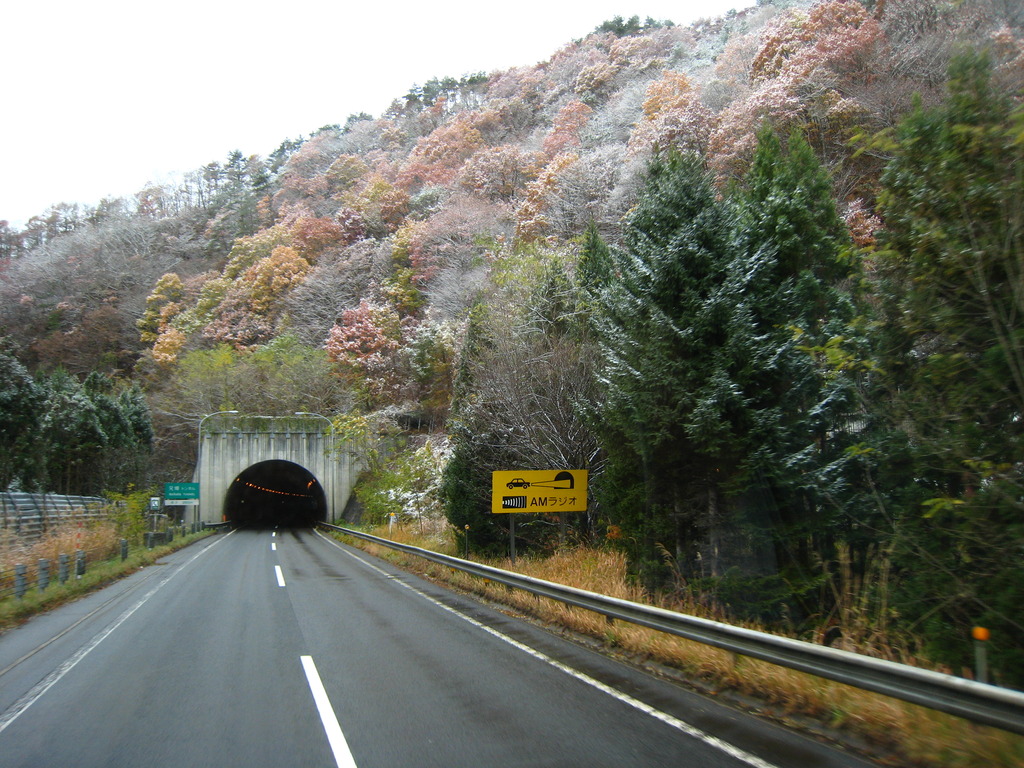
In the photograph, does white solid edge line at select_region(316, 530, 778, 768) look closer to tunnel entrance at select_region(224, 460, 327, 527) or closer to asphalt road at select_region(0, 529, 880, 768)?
asphalt road at select_region(0, 529, 880, 768)

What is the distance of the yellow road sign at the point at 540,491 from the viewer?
47.1 feet

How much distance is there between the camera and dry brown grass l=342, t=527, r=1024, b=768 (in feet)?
14.1

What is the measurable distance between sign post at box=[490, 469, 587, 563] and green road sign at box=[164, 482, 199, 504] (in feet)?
101

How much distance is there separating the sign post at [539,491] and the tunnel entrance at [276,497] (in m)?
32.9

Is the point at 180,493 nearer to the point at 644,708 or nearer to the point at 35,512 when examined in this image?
the point at 35,512

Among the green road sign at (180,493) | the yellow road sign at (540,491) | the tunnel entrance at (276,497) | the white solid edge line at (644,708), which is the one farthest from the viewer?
the tunnel entrance at (276,497)

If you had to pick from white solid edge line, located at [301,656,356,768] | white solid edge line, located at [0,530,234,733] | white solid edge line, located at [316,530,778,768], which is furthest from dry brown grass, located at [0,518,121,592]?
white solid edge line, located at [316,530,778,768]

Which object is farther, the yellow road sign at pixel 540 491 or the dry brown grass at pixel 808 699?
the yellow road sign at pixel 540 491

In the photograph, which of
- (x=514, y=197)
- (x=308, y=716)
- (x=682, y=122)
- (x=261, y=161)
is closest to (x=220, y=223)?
(x=261, y=161)

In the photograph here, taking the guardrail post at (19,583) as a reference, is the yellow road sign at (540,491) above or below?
above

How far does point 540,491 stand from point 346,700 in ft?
27.9

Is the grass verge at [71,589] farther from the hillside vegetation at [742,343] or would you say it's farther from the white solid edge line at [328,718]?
the hillside vegetation at [742,343]

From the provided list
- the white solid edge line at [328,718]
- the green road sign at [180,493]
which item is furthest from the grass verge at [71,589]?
the green road sign at [180,493]

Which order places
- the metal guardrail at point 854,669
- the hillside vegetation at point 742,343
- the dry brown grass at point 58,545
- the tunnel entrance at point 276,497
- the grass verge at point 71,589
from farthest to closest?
the tunnel entrance at point 276,497 → the dry brown grass at point 58,545 → the grass verge at point 71,589 → the hillside vegetation at point 742,343 → the metal guardrail at point 854,669
